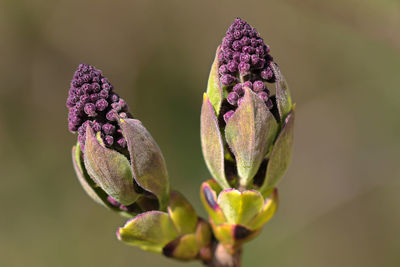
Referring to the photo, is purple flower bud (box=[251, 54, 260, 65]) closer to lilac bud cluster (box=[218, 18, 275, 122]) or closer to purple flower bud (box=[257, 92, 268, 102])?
lilac bud cluster (box=[218, 18, 275, 122])

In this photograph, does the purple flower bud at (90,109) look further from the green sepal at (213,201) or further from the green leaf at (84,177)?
the green sepal at (213,201)

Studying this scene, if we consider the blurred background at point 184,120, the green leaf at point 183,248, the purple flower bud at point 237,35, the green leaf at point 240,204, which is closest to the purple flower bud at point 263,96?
the purple flower bud at point 237,35

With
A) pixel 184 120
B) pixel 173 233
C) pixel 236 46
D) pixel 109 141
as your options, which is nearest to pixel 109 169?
pixel 109 141

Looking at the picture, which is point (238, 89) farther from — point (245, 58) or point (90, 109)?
point (90, 109)

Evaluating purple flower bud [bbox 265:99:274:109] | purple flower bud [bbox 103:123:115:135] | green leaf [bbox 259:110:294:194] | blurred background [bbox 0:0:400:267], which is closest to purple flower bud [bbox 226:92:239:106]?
purple flower bud [bbox 265:99:274:109]

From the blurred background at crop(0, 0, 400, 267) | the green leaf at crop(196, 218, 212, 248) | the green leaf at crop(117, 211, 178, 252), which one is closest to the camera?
the green leaf at crop(117, 211, 178, 252)

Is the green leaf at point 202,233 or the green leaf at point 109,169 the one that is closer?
the green leaf at point 109,169
